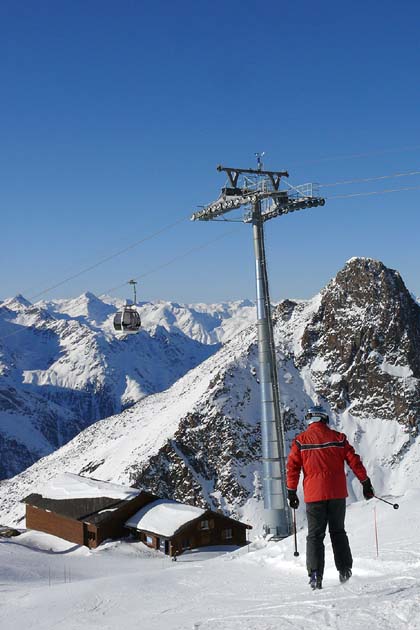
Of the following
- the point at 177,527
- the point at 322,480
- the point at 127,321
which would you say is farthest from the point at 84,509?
the point at 322,480

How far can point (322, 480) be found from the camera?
980cm

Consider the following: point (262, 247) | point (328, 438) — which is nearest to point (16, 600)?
point (328, 438)

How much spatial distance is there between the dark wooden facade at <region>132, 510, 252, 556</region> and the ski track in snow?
24606mm

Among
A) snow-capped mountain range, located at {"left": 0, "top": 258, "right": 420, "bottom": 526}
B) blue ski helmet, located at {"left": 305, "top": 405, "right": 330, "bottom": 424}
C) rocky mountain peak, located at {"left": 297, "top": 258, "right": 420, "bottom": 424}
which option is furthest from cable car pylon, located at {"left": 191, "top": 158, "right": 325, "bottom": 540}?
rocky mountain peak, located at {"left": 297, "top": 258, "right": 420, "bottom": 424}

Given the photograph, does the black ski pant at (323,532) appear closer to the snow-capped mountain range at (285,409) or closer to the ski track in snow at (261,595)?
the ski track in snow at (261,595)

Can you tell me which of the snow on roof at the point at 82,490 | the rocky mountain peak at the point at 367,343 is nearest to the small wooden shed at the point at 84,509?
the snow on roof at the point at 82,490

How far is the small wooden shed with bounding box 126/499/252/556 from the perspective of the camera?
1593 inches

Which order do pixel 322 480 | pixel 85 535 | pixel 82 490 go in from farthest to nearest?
pixel 82 490, pixel 85 535, pixel 322 480

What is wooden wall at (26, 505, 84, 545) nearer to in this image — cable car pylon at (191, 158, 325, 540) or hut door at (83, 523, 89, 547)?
hut door at (83, 523, 89, 547)

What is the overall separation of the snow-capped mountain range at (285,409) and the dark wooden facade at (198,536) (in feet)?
274

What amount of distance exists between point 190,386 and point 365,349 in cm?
4995

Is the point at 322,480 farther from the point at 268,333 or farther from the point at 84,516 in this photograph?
the point at 84,516

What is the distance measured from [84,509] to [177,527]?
751cm

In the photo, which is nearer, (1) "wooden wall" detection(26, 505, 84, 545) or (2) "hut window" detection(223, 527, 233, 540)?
(1) "wooden wall" detection(26, 505, 84, 545)
